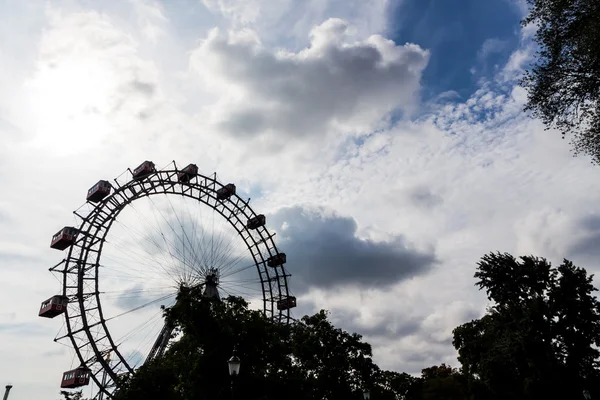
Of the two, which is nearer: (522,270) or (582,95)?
(582,95)

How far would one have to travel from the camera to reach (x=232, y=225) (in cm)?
5859

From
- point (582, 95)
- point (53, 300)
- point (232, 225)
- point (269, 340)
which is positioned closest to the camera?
point (582, 95)

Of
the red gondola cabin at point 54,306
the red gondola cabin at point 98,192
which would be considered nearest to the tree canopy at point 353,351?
the red gondola cabin at point 54,306

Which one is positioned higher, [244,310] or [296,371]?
[244,310]

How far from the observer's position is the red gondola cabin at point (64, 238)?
44.6m


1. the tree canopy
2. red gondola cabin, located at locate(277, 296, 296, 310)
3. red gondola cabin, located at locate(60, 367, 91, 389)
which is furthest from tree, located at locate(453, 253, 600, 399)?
red gondola cabin, located at locate(60, 367, 91, 389)

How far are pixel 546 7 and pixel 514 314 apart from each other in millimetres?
28538

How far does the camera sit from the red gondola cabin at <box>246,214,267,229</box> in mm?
59562

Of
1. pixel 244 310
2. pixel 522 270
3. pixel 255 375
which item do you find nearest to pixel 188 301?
pixel 244 310

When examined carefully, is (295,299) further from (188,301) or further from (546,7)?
(546,7)

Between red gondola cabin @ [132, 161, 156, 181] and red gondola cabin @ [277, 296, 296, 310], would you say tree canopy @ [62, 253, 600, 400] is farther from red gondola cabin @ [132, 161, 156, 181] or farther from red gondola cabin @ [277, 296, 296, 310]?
red gondola cabin @ [132, 161, 156, 181]

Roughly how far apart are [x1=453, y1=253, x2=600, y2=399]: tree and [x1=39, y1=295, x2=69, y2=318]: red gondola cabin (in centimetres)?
3970

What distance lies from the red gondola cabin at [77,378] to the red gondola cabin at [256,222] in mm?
25818

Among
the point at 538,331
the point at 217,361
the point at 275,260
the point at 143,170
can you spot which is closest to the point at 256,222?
the point at 275,260
